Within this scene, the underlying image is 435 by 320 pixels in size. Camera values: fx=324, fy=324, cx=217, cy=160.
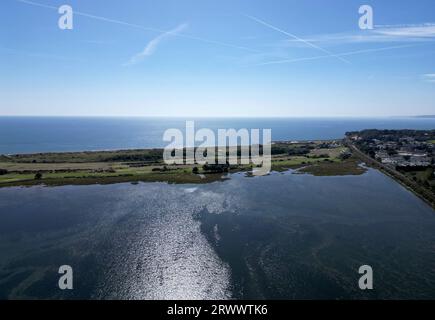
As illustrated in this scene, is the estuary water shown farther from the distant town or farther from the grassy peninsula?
the grassy peninsula

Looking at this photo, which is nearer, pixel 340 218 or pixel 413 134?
pixel 340 218

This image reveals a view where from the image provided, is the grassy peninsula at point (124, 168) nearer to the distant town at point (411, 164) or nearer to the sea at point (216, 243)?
the distant town at point (411, 164)

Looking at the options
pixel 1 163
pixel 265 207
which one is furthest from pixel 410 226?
pixel 1 163

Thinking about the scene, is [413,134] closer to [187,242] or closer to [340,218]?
[340,218]

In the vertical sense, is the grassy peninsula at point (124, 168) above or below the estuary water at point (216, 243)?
above

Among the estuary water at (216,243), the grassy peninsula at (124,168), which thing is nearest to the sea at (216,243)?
the estuary water at (216,243)

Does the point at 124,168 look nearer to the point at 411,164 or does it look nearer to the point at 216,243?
the point at 216,243

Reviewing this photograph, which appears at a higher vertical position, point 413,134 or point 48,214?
point 413,134
